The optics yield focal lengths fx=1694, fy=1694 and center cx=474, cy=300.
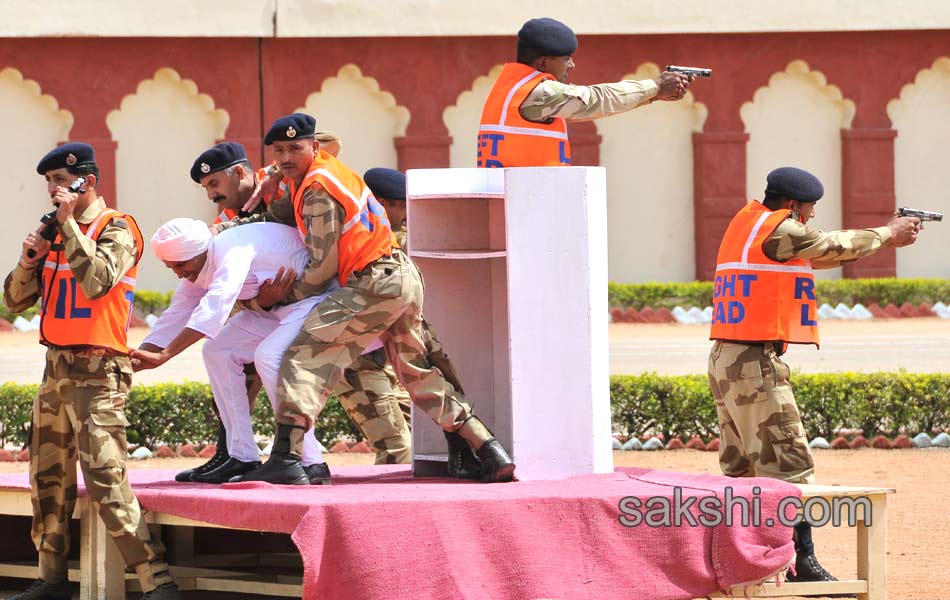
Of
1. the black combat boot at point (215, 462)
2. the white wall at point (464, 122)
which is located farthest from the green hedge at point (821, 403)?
the white wall at point (464, 122)

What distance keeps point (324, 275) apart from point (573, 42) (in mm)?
1655

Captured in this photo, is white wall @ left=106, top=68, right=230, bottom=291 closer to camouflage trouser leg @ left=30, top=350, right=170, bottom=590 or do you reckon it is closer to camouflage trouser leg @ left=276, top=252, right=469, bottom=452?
camouflage trouser leg @ left=276, top=252, right=469, bottom=452

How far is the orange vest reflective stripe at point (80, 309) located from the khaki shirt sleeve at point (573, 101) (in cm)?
189

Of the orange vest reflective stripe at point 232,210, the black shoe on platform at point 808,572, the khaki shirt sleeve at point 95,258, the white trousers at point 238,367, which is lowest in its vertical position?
the black shoe on platform at point 808,572

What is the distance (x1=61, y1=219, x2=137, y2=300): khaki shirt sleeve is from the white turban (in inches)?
7.9

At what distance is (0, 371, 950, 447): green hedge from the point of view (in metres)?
12.6

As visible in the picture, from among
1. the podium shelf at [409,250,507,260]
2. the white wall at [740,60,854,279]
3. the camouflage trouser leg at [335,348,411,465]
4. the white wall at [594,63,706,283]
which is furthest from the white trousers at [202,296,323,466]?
the white wall at [740,60,854,279]

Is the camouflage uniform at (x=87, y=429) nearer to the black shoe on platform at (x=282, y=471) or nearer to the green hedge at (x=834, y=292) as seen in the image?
the black shoe on platform at (x=282, y=471)

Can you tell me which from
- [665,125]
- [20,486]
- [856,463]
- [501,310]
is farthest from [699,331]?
[20,486]

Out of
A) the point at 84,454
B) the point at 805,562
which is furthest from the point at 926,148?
the point at 84,454

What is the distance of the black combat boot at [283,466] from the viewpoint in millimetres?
7047

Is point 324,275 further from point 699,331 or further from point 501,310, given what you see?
point 699,331

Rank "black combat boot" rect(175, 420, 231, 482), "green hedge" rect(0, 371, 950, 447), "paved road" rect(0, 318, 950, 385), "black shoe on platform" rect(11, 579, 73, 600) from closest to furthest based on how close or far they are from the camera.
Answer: "black shoe on platform" rect(11, 579, 73, 600) < "black combat boot" rect(175, 420, 231, 482) < "green hedge" rect(0, 371, 950, 447) < "paved road" rect(0, 318, 950, 385)

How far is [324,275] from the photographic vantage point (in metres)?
7.21
